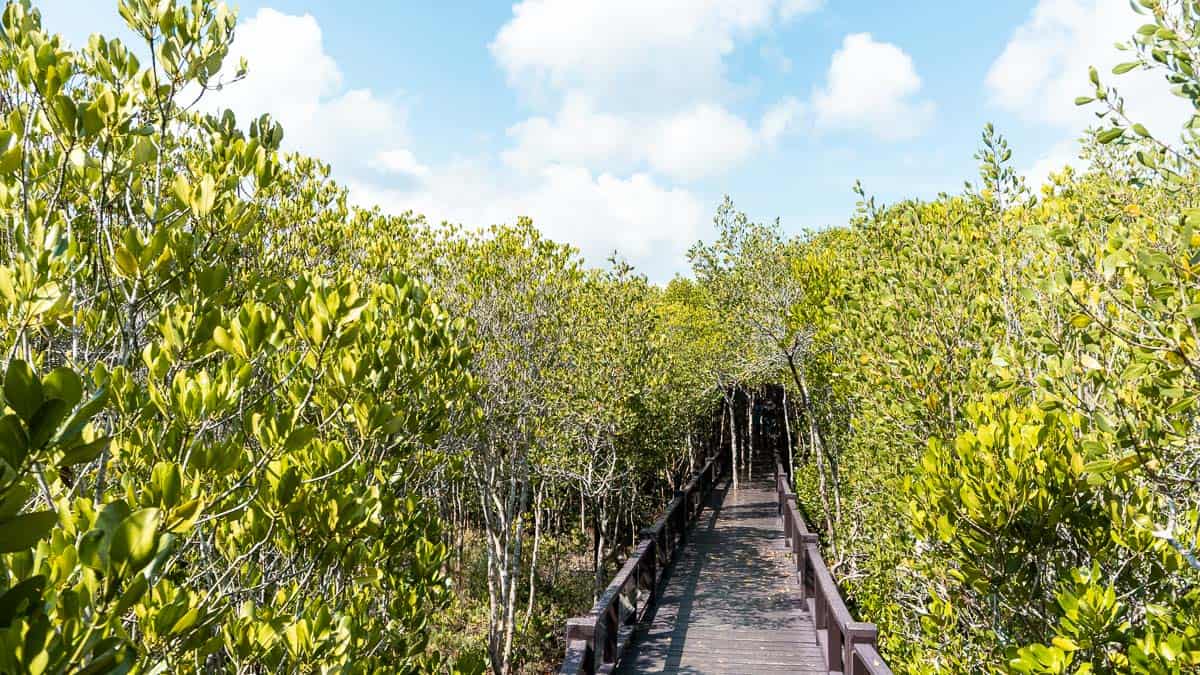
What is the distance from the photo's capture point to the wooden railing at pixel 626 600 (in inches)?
269

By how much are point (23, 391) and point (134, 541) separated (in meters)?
0.41

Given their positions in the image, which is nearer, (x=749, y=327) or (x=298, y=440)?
(x=298, y=440)

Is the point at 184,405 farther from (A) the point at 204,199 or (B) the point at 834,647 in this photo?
(B) the point at 834,647

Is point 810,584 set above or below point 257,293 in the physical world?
below

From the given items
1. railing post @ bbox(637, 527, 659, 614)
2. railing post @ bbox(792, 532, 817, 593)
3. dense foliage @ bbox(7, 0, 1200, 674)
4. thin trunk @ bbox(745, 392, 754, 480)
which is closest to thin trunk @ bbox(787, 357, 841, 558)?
railing post @ bbox(792, 532, 817, 593)

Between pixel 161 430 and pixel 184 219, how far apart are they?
819mm

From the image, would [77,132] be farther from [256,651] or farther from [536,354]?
[536,354]

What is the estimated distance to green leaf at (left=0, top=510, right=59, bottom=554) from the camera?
100 centimetres

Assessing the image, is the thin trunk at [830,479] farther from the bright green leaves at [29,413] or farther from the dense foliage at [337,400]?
the bright green leaves at [29,413]

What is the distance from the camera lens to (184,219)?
260 centimetres

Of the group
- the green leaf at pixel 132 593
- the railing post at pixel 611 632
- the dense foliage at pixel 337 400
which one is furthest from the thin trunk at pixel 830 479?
the green leaf at pixel 132 593

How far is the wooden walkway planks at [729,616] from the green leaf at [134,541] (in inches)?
300

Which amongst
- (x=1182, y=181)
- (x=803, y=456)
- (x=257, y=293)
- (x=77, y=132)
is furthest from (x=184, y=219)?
(x=803, y=456)

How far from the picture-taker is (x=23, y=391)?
104 centimetres
